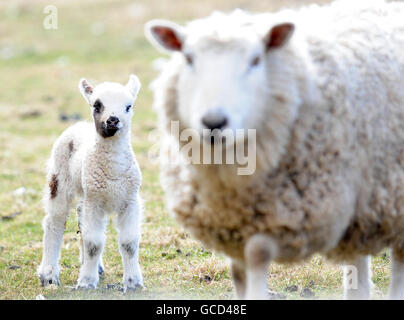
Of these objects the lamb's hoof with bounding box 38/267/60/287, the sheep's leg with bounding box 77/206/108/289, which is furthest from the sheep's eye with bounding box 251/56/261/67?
the lamb's hoof with bounding box 38/267/60/287

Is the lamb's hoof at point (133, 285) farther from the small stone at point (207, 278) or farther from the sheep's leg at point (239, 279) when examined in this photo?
the sheep's leg at point (239, 279)

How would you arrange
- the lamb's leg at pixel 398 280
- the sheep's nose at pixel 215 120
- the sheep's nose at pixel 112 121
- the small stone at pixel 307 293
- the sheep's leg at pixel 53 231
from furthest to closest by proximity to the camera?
the sheep's leg at pixel 53 231, the sheep's nose at pixel 112 121, the small stone at pixel 307 293, the lamb's leg at pixel 398 280, the sheep's nose at pixel 215 120

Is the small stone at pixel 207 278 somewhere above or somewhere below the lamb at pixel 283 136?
below

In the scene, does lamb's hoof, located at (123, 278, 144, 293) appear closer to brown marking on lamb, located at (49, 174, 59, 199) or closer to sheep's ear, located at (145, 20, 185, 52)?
brown marking on lamb, located at (49, 174, 59, 199)

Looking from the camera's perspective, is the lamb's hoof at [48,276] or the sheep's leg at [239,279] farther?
the lamb's hoof at [48,276]

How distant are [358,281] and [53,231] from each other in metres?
2.94

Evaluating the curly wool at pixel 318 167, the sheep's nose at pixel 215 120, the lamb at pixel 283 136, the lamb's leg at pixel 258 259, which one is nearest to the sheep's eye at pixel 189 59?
the lamb at pixel 283 136

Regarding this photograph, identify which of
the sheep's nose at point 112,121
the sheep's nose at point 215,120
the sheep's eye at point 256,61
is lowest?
the sheep's nose at point 215,120

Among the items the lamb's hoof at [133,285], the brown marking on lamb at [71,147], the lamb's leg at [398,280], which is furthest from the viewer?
the brown marking on lamb at [71,147]

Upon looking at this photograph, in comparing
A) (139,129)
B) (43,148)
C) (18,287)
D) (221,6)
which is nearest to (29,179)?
(43,148)

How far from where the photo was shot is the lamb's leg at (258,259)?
14.4 ft

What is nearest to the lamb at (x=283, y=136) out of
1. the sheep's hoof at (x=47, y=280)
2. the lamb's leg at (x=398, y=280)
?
the lamb's leg at (x=398, y=280)

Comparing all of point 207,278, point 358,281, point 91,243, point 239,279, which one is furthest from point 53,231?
point 358,281

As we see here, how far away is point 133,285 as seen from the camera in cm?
650
